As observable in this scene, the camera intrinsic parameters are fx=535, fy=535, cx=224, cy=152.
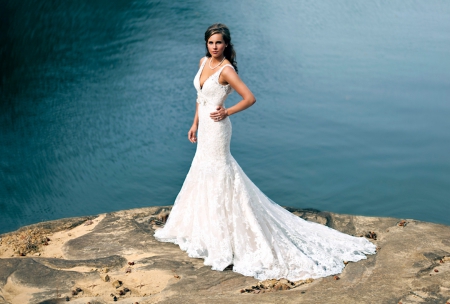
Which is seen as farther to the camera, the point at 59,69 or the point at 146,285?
the point at 59,69

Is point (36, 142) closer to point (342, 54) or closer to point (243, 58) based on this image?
point (243, 58)

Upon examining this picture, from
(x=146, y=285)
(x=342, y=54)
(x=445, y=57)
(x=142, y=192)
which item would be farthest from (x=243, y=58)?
(x=146, y=285)

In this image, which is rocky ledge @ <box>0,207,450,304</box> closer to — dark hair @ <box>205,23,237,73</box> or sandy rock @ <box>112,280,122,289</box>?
sandy rock @ <box>112,280,122,289</box>

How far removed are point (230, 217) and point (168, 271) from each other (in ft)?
2.15

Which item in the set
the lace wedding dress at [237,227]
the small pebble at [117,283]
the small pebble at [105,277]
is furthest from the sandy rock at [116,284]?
the lace wedding dress at [237,227]

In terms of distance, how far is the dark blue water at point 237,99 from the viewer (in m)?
6.95

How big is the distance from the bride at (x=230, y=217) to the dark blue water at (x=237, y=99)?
1.84 meters

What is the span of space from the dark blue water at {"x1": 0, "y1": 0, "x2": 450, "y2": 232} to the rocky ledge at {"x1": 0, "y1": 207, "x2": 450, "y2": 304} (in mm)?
1085

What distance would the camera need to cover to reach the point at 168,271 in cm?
425

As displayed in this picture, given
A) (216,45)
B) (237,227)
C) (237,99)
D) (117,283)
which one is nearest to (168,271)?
(117,283)

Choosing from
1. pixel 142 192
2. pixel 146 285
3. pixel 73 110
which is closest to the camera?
pixel 146 285

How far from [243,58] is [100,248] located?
7999 mm

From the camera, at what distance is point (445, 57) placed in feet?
41.3

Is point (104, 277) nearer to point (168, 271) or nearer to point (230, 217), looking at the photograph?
point (168, 271)
